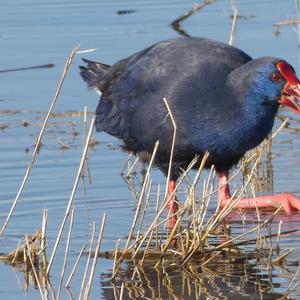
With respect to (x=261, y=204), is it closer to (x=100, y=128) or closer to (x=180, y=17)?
(x=100, y=128)

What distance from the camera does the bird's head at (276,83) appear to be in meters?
7.47

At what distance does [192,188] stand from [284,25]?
5.67m

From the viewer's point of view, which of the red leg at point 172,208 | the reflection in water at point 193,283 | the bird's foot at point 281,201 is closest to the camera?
the reflection in water at point 193,283

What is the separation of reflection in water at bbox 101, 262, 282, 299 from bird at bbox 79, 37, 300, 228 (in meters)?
0.80

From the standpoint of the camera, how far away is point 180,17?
1247 centimetres

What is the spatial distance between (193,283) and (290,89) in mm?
1608

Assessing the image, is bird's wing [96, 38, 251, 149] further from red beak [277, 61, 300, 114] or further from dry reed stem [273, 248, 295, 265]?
dry reed stem [273, 248, 295, 265]

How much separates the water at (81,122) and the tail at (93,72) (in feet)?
1.71

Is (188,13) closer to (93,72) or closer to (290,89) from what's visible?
(93,72)

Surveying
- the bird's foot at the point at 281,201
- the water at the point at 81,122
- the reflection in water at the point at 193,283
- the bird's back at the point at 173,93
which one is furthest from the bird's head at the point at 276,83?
the reflection in water at the point at 193,283

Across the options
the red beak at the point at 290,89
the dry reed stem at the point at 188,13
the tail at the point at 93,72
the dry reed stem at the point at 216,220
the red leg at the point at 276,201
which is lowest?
the dry reed stem at the point at 188,13

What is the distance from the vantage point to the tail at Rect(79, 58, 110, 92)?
8.94 meters

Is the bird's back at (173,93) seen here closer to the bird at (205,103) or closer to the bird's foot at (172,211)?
the bird at (205,103)

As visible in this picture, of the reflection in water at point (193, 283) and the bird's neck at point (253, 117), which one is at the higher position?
the bird's neck at point (253, 117)
